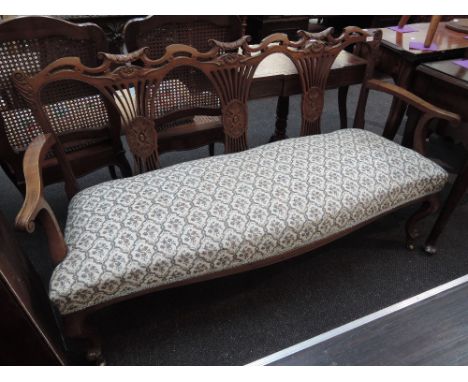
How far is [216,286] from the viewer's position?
118cm

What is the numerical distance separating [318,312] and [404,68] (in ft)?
3.43

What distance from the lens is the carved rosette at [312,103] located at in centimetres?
129

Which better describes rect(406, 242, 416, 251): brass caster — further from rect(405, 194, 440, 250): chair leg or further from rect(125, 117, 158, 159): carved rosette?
rect(125, 117, 158, 159): carved rosette

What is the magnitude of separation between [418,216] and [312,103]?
1.89ft

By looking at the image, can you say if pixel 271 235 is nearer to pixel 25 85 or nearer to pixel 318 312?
pixel 318 312

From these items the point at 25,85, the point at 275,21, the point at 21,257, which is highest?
the point at 25,85

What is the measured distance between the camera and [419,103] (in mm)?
1173

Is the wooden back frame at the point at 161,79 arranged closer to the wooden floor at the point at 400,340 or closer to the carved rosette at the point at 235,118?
the carved rosette at the point at 235,118

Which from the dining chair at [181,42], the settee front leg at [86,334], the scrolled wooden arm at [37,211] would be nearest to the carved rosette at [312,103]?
the dining chair at [181,42]

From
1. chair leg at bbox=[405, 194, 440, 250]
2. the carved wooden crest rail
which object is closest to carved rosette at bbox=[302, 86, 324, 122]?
the carved wooden crest rail

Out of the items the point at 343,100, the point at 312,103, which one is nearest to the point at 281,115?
the point at 343,100

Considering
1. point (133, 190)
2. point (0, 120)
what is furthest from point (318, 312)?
point (0, 120)

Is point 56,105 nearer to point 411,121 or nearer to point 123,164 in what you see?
point 123,164

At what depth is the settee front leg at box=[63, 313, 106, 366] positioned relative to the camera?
2.64 feet
